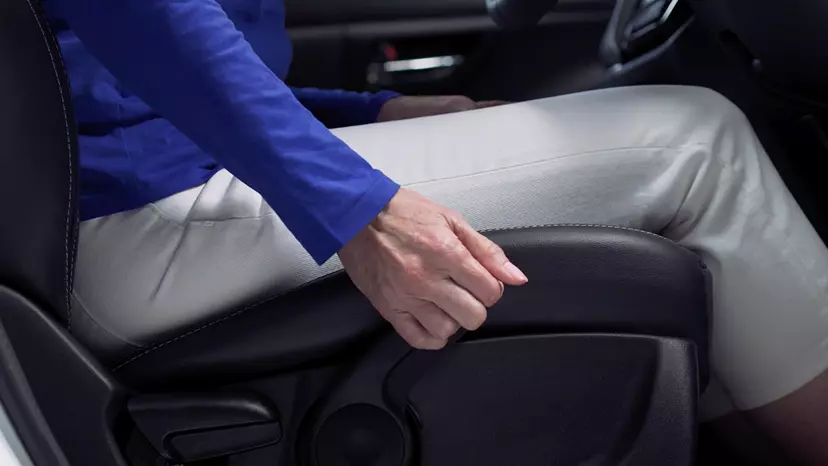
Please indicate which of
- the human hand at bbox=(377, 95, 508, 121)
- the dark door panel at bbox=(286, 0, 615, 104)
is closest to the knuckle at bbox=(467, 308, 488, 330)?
the human hand at bbox=(377, 95, 508, 121)

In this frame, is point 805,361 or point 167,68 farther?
point 805,361

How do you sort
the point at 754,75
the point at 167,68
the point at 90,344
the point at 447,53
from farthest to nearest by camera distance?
the point at 447,53
the point at 754,75
the point at 90,344
the point at 167,68

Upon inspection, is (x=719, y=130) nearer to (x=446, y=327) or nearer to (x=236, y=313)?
(x=446, y=327)

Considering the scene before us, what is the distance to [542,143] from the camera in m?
0.66

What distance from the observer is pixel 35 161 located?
529mm

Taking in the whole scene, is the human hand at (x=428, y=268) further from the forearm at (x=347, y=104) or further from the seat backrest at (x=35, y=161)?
the forearm at (x=347, y=104)

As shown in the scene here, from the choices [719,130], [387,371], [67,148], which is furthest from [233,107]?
[719,130]

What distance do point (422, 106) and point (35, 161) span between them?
Answer: 19.7 inches

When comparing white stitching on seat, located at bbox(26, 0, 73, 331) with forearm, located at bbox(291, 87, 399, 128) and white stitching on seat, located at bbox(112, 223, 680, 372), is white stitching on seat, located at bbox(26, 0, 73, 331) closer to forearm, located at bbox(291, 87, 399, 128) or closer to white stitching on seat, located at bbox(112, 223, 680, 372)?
white stitching on seat, located at bbox(112, 223, 680, 372)

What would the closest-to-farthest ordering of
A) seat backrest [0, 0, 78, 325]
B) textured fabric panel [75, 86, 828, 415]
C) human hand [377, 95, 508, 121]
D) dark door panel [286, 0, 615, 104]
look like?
seat backrest [0, 0, 78, 325] < textured fabric panel [75, 86, 828, 415] < human hand [377, 95, 508, 121] < dark door panel [286, 0, 615, 104]

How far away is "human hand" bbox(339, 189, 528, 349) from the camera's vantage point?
1.78 feet

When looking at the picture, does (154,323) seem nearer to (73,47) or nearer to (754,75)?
(73,47)

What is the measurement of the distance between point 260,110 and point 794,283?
0.46 meters

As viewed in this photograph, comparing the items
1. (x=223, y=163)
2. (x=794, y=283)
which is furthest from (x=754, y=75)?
(x=223, y=163)
